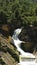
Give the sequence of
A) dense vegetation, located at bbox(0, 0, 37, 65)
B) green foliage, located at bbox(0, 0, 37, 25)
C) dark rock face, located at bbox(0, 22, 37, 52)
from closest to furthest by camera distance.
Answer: dark rock face, located at bbox(0, 22, 37, 52)
dense vegetation, located at bbox(0, 0, 37, 65)
green foliage, located at bbox(0, 0, 37, 25)

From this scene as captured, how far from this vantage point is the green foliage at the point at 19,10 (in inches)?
1499

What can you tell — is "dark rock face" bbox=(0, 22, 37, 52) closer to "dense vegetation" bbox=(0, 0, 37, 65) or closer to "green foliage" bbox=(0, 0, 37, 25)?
"dense vegetation" bbox=(0, 0, 37, 65)

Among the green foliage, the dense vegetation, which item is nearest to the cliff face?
the dense vegetation

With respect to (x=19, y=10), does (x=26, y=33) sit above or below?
below

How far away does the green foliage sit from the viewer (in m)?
38.1

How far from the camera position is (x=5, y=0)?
41312 millimetres

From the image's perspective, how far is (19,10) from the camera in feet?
127

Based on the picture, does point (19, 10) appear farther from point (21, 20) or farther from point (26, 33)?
point (26, 33)

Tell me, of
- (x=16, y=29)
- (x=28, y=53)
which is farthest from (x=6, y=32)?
(x=28, y=53)

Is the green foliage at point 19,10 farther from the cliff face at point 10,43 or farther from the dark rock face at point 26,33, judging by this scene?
the cliff face at point 10,43

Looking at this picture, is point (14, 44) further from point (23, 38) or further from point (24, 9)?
point (24, 9)

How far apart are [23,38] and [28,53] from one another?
2280 mm

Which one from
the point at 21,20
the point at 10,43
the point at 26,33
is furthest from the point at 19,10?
the point at 10,43

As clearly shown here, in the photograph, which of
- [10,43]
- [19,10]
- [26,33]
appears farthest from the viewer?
[19,10]
